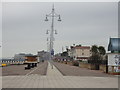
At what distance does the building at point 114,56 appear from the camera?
28953 millimetres

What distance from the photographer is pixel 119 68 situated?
1150 inches

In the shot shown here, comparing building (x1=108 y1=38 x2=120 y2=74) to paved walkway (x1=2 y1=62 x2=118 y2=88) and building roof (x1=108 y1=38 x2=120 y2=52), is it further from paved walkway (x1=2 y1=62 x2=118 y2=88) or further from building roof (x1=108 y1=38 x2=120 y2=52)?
paved walkway (x1=2 y1=62 x2=118 y2=88)

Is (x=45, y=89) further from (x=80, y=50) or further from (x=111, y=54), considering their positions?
(x=80, y=50)

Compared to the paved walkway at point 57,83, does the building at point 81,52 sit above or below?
above

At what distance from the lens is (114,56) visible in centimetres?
2897

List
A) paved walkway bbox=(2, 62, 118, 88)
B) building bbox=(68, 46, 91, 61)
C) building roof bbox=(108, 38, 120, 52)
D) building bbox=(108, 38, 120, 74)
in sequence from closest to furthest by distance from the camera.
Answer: paved walkway bbox=(2, 62, 118, 88) → building bbox=(108, 38, 120, 74) → building roof bbox=(108, 38, 120, 52) → building bbox=(68, 46, 91, 61)

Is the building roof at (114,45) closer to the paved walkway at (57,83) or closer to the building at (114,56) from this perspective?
the building at (114,56)

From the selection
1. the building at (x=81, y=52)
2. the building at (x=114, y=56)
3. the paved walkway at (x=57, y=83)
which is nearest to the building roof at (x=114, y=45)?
the building at (x=114, y=56)

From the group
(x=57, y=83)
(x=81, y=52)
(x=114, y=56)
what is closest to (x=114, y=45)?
(x=114, y=56)

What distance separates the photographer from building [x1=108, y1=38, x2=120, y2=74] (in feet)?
95.0

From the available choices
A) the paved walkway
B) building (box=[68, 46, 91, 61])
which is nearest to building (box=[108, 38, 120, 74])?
the paved walkway

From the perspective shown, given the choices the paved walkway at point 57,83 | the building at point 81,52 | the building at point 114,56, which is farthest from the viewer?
the building at point 81,52

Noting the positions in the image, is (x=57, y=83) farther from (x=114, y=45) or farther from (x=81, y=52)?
(x=81, y=52)

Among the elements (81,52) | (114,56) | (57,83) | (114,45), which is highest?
(114,45)
